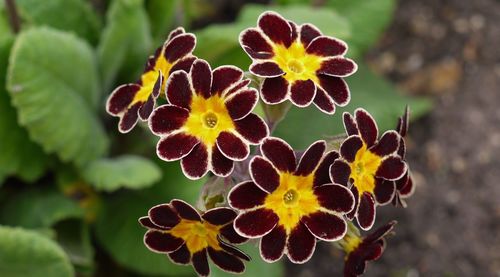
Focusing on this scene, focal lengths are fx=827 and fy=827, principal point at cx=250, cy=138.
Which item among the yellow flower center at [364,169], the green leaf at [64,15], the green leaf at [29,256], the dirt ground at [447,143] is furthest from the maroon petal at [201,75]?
the dirt ground at [447,143]

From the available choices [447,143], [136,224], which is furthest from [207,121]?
[447,143]

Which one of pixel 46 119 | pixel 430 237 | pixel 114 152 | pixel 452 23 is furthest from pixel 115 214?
pixel 452 23

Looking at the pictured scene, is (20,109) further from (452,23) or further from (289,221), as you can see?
(452,23)

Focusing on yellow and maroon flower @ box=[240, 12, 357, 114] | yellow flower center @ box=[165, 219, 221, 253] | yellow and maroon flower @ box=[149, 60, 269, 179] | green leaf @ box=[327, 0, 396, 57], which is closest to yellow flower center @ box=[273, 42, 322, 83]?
yellow and maroon flower @ box=[240, 12, 357, 114]

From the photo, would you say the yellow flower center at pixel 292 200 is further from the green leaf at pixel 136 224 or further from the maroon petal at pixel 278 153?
the green leaf at pixel 136 224

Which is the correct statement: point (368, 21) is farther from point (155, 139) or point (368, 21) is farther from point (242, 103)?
point (242, 103)

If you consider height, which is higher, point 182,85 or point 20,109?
point 182,85

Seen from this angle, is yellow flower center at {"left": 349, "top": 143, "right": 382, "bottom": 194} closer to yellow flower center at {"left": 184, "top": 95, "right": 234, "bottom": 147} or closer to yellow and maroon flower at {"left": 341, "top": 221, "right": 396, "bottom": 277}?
yellow and maroon flower at {"left": 341, "top": 221, "right": 396, "bottom": 277}
